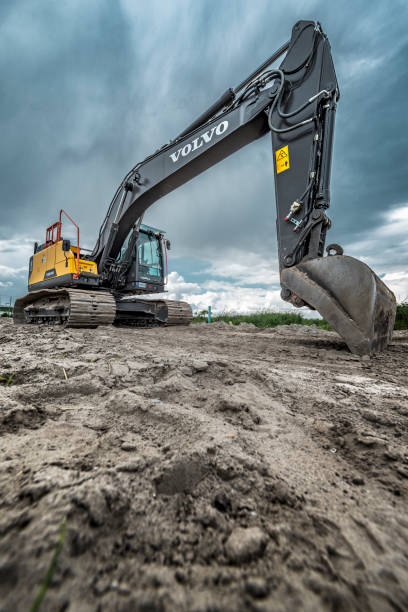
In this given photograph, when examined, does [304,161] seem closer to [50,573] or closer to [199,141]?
[199,141]

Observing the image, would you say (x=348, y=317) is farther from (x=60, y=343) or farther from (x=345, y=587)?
(x=60, y=343)

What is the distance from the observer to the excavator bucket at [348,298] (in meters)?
2.91

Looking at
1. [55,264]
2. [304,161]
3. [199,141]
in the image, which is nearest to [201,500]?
[304,161]

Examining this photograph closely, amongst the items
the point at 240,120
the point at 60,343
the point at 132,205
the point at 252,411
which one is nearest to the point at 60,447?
the point at 252,411

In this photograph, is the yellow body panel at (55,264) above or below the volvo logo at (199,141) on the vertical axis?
below

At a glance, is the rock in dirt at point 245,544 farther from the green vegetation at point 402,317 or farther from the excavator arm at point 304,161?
the green vegetation at point 402,317

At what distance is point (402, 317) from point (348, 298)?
599 cm

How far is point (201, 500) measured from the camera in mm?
750

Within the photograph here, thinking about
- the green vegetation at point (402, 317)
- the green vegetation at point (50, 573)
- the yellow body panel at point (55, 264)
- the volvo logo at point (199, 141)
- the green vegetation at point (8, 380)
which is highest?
the volvo logo at point (199, 141)

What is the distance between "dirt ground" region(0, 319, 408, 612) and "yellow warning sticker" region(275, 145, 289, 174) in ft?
11.0

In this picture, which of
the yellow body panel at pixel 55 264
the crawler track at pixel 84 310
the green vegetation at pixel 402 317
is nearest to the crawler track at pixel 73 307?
the crawler track at pixel 84 310

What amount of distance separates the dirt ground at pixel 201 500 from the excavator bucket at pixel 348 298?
4.98 feet

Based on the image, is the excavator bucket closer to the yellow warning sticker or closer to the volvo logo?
the yellow warning sticker

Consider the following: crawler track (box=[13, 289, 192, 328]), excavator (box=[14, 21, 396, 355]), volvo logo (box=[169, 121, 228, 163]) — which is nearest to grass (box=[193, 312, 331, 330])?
crawler track (box=[13, 289, 192, 328])
